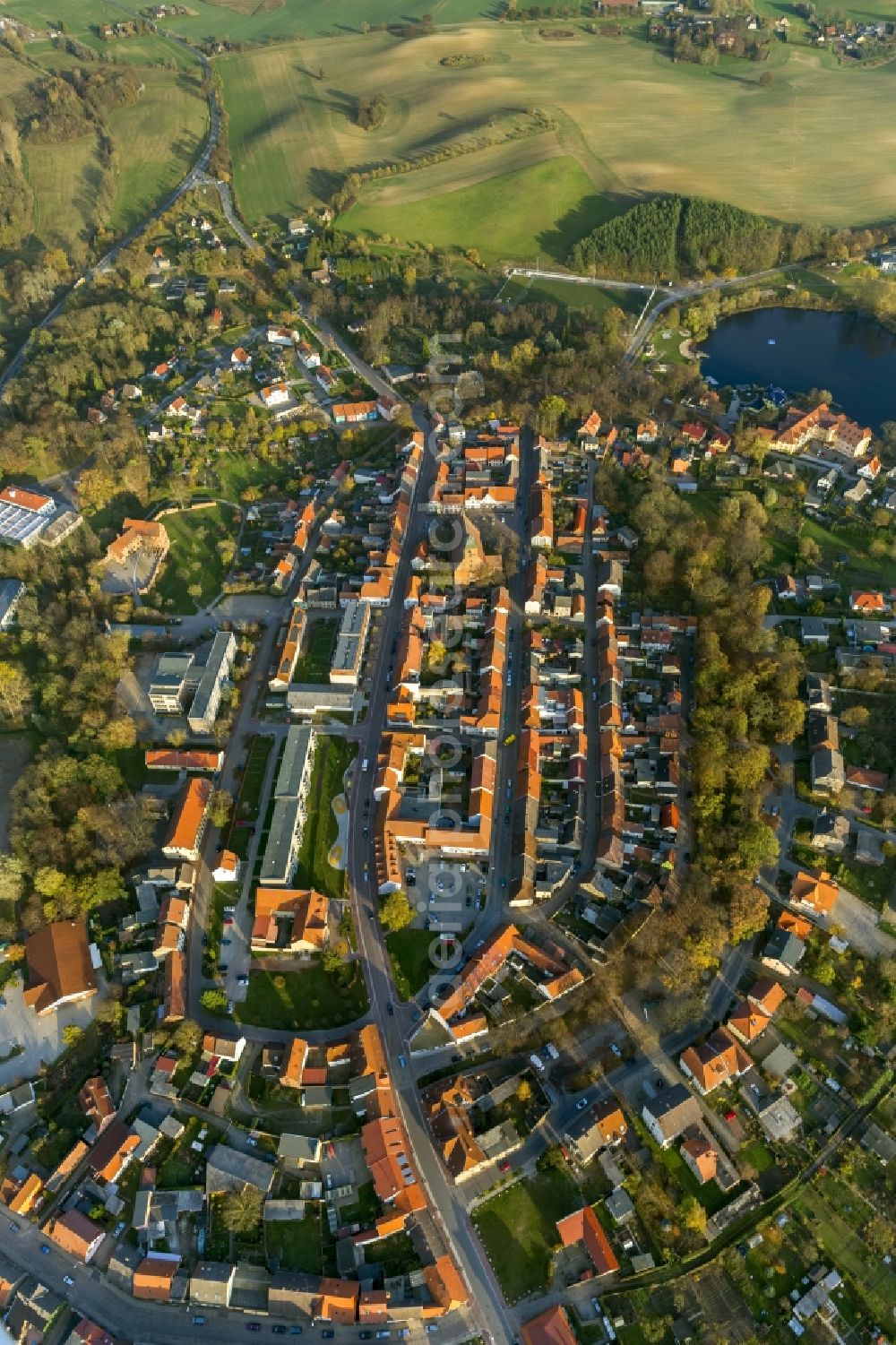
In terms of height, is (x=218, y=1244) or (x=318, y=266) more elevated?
(x=318, y=266)

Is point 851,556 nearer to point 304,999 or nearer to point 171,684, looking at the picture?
point 171,684

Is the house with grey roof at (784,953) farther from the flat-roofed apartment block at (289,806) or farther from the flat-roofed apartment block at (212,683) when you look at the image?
the flat-roofed apartment block at (212,683)

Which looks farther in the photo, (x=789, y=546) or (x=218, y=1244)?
(x=789, y=546)

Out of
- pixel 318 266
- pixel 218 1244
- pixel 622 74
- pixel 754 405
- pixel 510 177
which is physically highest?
pixel 622 74

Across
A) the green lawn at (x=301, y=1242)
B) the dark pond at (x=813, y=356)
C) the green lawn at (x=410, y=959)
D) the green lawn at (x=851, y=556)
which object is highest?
the dark pond at (x=813, y=356)

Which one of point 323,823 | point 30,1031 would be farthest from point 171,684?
point 30,1031

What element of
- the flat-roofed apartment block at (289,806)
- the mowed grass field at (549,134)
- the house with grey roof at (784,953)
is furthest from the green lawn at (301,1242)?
the mowed grass field at (549,134)

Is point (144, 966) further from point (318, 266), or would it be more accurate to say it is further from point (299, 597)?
point (318, 266)

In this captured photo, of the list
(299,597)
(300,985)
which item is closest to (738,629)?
(299,597)
